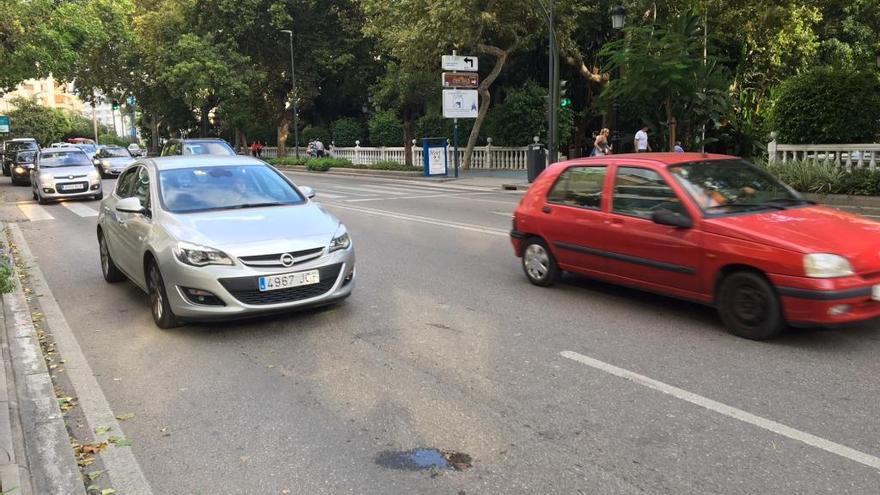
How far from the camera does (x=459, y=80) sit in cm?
2614

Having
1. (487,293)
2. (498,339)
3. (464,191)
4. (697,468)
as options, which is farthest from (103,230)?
(464,191)

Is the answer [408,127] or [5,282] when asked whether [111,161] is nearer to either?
[408,127]

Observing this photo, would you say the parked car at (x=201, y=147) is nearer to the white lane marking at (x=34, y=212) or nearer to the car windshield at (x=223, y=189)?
the white lane marking at (x=34, y=212)

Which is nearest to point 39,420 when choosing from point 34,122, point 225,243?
point 225,243

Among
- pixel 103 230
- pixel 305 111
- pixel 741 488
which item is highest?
pixel 305 111

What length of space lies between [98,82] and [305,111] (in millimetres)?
14265

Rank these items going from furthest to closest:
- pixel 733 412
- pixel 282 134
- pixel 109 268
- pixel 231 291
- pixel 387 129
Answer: pixel 282 134 → pixel 387 129 → pixel 109 268 → pixel 231 291 → pixel 733 412

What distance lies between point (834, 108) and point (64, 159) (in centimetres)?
2096

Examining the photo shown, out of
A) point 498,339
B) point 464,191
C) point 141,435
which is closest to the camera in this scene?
point 141,435

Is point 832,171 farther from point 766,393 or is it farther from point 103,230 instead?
point 103,230

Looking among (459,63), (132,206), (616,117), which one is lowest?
(132,206)

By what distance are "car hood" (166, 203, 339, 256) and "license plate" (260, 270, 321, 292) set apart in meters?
0.21

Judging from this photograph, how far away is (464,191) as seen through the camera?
869 inches

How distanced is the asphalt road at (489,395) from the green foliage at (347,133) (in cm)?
3710
